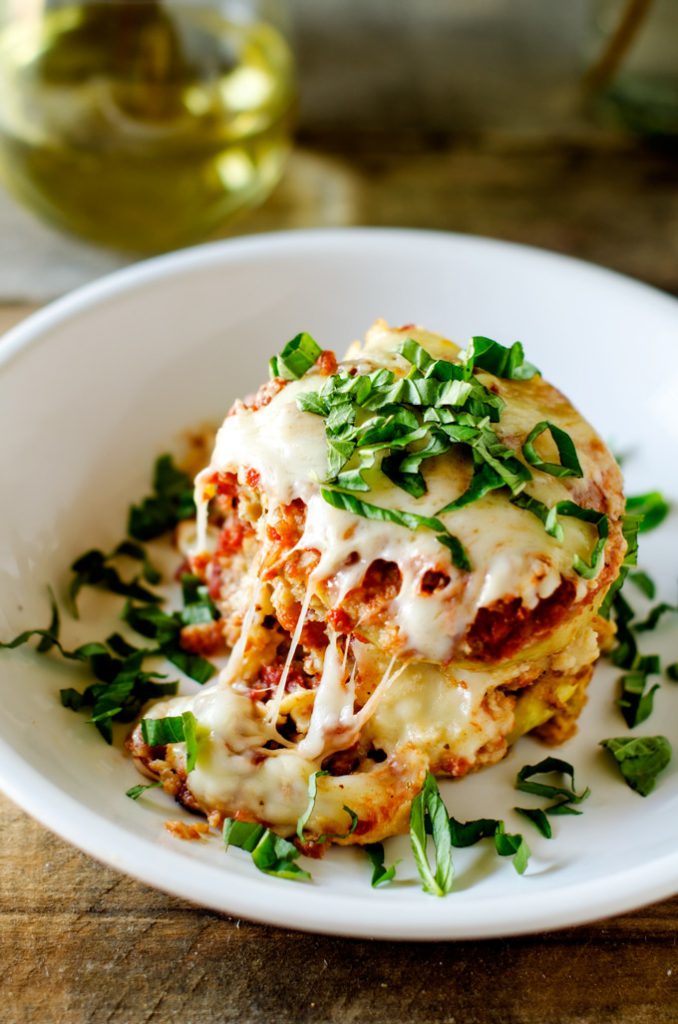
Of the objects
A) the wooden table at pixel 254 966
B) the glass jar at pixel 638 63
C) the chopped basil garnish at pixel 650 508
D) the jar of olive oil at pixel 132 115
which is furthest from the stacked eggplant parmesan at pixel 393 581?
the glass jar at pixel 638 63

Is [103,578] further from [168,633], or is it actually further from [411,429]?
[411,429]

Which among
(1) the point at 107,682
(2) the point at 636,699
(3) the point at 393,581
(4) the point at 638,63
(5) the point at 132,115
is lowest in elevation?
(1) the point at 107,682

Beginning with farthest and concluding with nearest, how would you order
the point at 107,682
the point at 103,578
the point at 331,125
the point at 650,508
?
the point at 331,125
the point at 650,508
the point at 103,578
the point at 107,682

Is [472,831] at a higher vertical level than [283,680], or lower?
lower

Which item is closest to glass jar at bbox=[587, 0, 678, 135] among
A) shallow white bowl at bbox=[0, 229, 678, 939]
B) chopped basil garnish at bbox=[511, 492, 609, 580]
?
shallow white bowl at bbox=[0, 229, 678, 939]

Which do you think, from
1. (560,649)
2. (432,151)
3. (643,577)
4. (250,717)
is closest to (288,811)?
(250,717)

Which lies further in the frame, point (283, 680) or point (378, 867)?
point (283, 680)

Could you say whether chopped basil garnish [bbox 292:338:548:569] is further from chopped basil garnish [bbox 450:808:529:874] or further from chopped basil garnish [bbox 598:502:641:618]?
chopped basil garnish [bbox 450:808:529:874]

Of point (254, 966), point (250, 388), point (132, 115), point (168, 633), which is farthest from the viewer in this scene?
point (132, 115)

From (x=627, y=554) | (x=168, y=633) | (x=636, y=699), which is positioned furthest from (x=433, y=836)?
(x=168, y=633)
